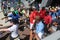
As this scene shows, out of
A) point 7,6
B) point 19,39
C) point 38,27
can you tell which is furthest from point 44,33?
point 7,6

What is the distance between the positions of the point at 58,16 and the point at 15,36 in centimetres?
412

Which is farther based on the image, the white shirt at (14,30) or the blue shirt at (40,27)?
the blue shirt at (40,27)

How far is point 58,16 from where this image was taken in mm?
11156

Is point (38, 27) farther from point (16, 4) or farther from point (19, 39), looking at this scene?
point (16, 4)

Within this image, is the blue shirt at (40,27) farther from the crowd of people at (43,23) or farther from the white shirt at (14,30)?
the white shirt at (14,30)

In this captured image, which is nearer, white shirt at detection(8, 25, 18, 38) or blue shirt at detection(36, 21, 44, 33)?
white shirt at detection(8, 25, 18, 38)

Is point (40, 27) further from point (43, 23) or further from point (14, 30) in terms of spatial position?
point (14, 30)

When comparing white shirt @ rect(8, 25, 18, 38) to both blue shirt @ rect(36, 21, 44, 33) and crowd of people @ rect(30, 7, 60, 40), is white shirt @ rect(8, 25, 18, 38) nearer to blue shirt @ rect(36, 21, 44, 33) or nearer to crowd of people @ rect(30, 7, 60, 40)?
crowd of people @ rect(30, 7, 60, 40)

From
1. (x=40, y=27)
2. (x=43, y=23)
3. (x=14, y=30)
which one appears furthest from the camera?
(x=43, y=23)

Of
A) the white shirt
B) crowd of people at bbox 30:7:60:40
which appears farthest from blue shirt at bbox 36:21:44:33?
the white shirt

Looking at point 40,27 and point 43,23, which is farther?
point 43,23

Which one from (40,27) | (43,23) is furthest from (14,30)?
(43,23)

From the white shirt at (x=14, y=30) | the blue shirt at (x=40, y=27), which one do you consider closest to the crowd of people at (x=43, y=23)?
the blue shirt at (x=40, y=27)

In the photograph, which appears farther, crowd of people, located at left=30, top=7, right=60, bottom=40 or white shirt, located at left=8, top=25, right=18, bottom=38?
crowd of people, located at left=30, top=7, right=60, bottom=40
